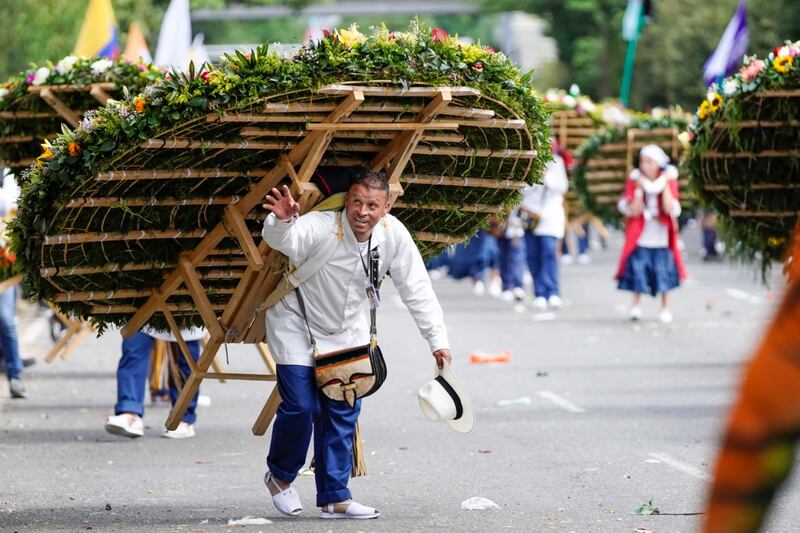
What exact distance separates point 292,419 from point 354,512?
519mm

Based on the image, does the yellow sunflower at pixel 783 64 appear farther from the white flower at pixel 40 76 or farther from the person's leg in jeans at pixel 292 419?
the white flower at pixel 40 76

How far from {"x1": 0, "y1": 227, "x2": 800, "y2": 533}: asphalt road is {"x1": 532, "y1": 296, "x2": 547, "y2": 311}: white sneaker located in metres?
2.73

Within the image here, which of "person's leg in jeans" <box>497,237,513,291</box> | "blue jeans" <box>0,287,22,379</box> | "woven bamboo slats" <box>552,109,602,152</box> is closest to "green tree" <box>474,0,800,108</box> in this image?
"woven bamboo slats" <box>552,109,602,152</box>

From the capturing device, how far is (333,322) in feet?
24.0

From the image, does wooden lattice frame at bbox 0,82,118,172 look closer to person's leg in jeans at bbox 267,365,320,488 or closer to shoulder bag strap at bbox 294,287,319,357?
shoulder bag strap at bbox 294,287,319,357

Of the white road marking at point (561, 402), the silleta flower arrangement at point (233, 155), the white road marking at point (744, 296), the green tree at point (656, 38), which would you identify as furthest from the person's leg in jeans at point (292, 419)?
the green tree at point (656, 38)

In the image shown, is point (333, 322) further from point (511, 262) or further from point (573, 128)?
point (573, 128)

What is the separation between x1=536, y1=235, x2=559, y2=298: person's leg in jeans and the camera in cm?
1934

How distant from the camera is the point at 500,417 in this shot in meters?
11.0

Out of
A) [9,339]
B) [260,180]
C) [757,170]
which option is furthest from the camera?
[9,339]

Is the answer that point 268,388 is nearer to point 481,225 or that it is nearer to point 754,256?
point 754,256

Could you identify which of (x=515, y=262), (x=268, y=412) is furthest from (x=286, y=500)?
(x=515, y=262)

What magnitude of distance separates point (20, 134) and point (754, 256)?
5254mm

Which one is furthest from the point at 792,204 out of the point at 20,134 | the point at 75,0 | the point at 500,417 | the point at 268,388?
the point at 75,0
